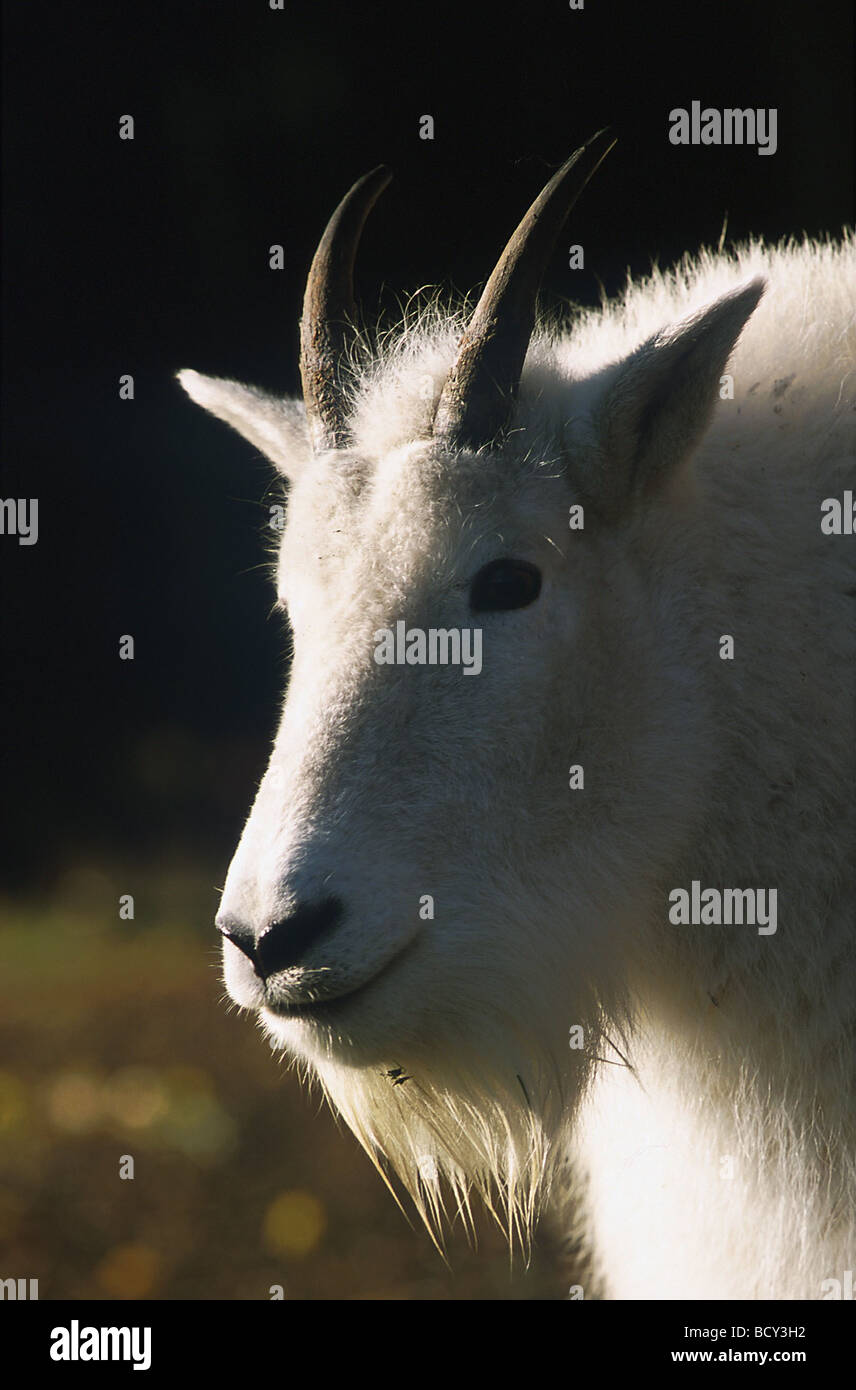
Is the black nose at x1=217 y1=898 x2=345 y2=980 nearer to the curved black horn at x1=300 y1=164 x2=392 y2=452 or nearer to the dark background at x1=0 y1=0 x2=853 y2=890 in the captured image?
the curved black horn at x1=300 y1=164 x2=392 y2=452

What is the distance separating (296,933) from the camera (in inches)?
78.1

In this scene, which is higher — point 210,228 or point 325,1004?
point 210,228

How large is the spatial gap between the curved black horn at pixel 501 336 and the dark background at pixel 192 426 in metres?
3.04

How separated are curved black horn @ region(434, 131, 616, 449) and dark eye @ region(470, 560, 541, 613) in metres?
0.28

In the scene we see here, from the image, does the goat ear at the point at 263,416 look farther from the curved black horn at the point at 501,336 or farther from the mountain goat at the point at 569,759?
the curved black horn at the point at 501,336

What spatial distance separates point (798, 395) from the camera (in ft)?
8.66

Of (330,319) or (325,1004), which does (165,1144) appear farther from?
(330,319)

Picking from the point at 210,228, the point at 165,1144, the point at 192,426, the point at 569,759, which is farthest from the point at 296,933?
the point at 192,426

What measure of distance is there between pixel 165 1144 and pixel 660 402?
4.20 meters

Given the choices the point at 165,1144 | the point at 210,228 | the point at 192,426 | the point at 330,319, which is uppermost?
the point at 210,228

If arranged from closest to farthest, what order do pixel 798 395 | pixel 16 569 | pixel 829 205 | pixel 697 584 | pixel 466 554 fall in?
pixel 466 554, pixel 697 584, pixel 798 395, pixel 829 205, pixel 16 569

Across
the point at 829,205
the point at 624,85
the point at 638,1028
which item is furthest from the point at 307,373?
the point at 829,205

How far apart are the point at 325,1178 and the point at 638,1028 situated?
2.94 meters

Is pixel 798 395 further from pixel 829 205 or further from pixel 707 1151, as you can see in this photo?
pixel 829 205
